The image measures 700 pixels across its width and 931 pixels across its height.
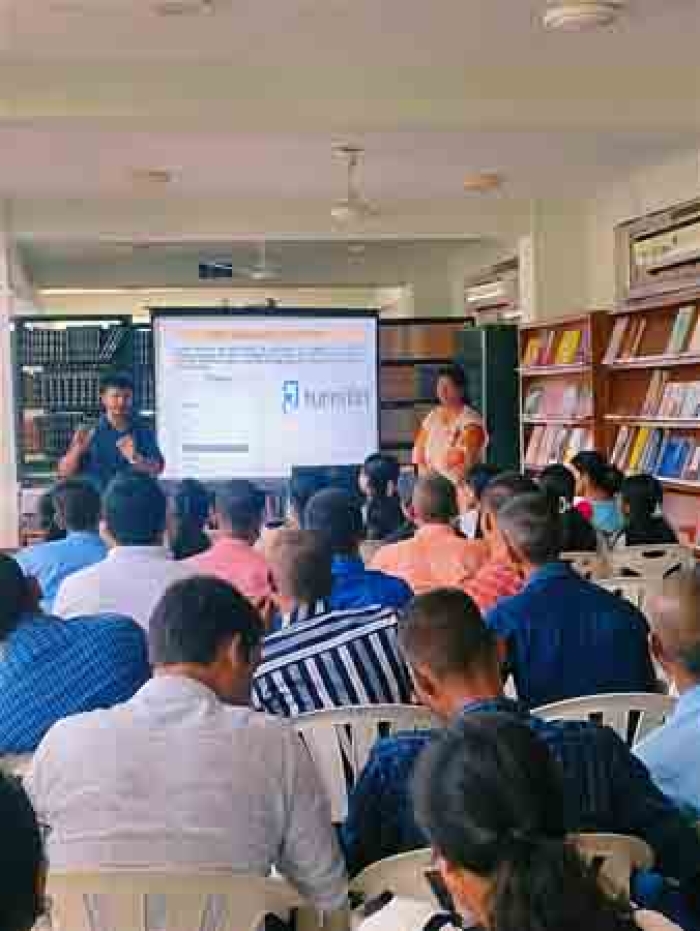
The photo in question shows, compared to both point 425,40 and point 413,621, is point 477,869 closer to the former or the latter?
point 413,621

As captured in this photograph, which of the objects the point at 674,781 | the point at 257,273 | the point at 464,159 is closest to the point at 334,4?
the point at 464,159

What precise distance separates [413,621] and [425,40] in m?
3.97

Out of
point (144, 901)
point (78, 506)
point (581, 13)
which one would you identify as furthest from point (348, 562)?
point (581, 13)

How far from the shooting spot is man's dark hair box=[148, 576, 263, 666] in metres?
2.41

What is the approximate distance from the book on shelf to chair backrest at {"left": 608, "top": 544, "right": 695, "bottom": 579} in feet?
8.02

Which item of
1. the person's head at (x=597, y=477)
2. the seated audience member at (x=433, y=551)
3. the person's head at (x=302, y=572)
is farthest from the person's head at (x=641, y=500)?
the person's head at (x=302, y=572)

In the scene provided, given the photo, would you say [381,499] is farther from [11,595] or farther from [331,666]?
[11,595]

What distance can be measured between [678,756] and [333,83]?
14.8ft

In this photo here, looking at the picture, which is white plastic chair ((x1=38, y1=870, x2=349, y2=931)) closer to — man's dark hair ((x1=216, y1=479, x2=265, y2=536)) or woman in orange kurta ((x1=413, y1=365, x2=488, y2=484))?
man's dark hair ((x1=216, y1=479, x2=265, y2=536))

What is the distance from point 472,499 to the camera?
6.27m

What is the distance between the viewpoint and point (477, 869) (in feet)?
4.74

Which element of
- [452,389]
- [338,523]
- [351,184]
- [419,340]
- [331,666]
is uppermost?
[351,184]

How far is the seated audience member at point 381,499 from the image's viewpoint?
606 centimetres

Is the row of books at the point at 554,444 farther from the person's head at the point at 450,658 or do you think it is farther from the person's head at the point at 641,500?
the person's head at the point at 450,658
